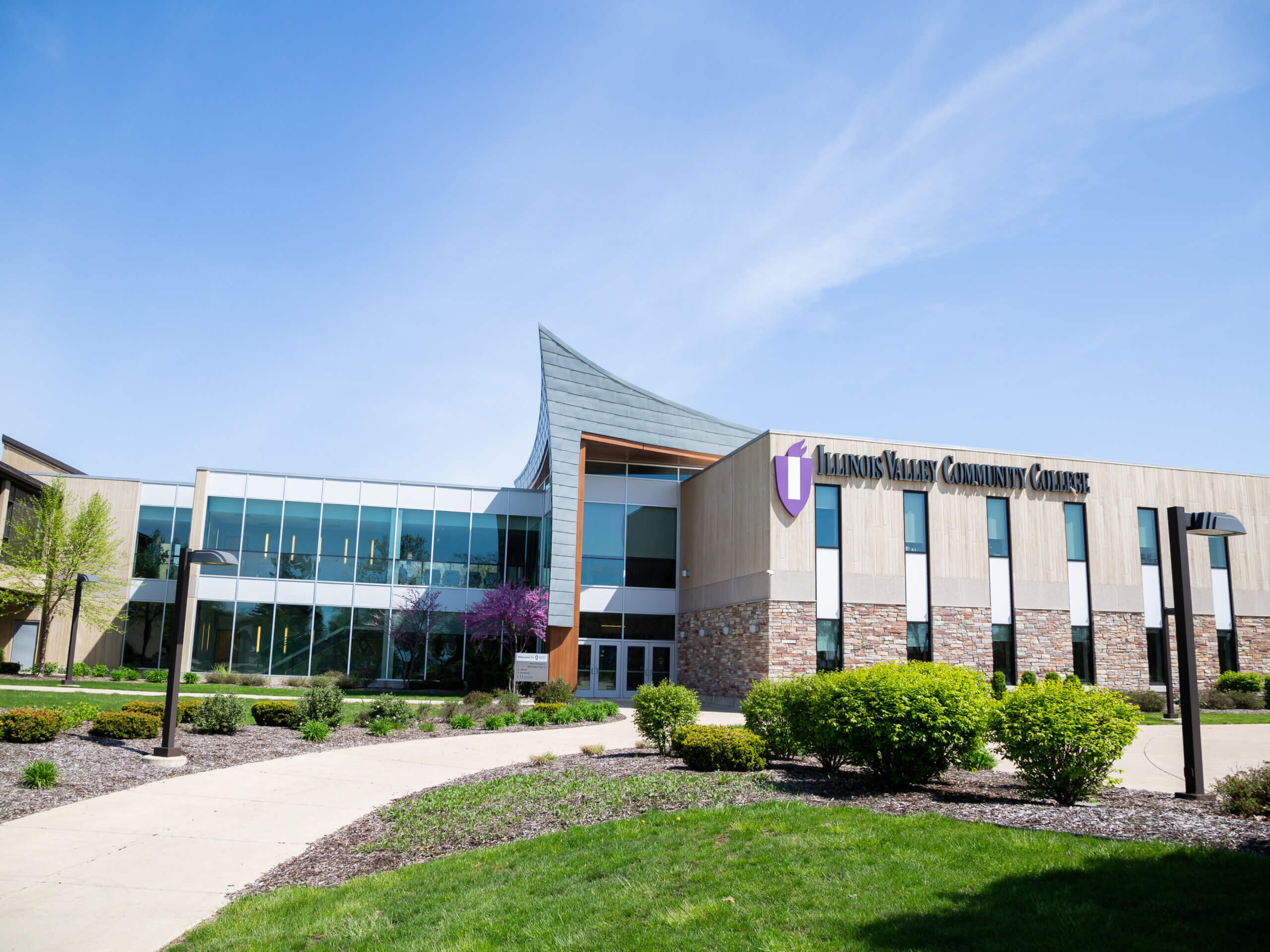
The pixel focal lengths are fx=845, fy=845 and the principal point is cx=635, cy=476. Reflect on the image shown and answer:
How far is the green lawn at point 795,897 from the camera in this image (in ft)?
15.1

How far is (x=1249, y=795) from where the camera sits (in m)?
7.60

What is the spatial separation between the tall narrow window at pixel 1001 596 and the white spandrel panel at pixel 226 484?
2687cm

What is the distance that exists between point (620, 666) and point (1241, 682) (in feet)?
66.1

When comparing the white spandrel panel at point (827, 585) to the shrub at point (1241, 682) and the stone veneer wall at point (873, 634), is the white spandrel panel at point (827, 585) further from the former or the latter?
the shrub at point (1241, 682)

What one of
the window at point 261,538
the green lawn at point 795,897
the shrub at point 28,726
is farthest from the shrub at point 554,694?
the green lawn at point 795,897

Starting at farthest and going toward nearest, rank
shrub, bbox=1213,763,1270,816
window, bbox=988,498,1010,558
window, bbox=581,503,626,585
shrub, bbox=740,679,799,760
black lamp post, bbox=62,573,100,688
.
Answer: window, bbox=581,503,626,585 < window, bbox=988,498,1010,558 < black lamp post, bbox=62,573,100,688 < shrub, bbox=740,679,799,760 < shrub, bbox=1213,763,1270,816

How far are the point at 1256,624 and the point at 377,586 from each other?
103 feet

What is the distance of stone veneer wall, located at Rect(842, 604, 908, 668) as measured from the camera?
82.4 ft

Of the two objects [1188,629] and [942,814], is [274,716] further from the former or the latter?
[1188,629]

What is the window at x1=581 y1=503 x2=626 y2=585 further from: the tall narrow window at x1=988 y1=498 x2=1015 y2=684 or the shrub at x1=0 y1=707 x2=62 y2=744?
the shrub at x1=0 y1=707 x2=62 y2=744

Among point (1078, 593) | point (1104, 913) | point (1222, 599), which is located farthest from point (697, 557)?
point (1104, 913)

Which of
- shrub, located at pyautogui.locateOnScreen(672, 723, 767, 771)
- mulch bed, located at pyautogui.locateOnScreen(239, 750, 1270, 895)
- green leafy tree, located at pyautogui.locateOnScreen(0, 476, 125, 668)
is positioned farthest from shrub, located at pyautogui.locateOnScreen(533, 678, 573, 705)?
green leafy tree, located at pyautogui.locateOnScreen(0, 476, 125, 668)

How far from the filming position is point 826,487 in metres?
25.9

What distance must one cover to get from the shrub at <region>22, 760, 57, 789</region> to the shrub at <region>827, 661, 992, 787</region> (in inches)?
366
